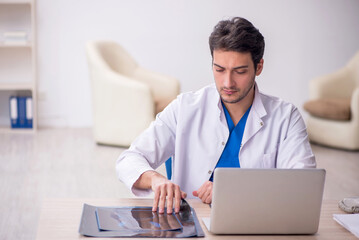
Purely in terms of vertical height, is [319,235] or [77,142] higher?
[319,235]

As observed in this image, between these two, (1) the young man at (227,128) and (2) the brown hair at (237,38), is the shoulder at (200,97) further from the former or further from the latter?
(2) the brown hair at (237,38)

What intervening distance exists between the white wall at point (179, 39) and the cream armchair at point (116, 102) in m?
0.73

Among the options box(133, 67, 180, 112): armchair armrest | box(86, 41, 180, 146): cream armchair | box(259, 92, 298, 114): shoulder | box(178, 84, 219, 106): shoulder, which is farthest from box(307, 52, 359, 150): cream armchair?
box(178, 84, 219, 106): shoulder

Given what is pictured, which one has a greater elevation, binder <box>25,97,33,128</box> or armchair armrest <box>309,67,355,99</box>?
armchair armrest <box>309,67,355,99</box>

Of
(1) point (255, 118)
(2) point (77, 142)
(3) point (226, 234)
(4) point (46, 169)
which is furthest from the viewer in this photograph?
(2) point (77, 142)

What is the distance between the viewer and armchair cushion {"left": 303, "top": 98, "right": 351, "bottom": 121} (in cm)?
520

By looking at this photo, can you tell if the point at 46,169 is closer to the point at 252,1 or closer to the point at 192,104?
the point at 192,104

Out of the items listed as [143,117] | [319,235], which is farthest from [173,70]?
[319,235]

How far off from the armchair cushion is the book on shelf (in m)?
2.88

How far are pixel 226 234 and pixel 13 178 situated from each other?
2.86 m

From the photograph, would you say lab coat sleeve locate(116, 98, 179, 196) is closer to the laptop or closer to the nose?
the nose

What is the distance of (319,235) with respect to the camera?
1521mm

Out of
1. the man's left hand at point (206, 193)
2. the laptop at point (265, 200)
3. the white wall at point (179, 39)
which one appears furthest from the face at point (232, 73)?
the white wall at point (179, 39)

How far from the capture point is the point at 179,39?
614 cm
